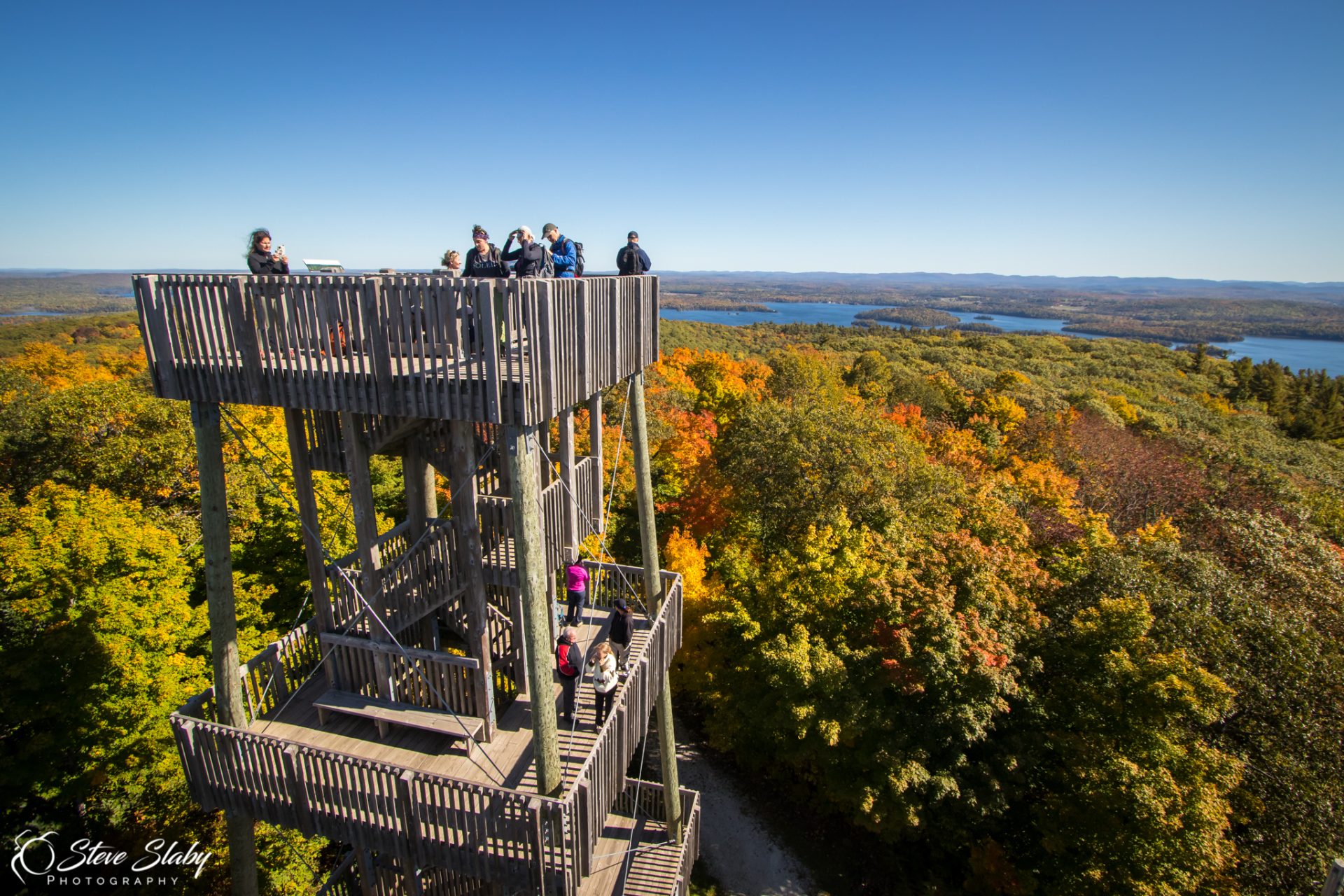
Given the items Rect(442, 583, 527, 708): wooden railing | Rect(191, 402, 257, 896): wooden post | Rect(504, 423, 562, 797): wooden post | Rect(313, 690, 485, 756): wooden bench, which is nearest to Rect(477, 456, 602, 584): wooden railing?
Rect(442, 583, 527, 708): wooden railing

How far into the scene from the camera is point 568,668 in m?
7.67

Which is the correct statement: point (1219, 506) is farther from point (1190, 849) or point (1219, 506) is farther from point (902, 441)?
point (1190, 849)

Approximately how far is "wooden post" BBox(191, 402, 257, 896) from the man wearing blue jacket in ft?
12.5

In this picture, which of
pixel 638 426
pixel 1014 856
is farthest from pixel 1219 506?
pixel 638 426

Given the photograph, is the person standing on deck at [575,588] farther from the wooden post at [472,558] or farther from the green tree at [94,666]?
the green tree at [94,666]

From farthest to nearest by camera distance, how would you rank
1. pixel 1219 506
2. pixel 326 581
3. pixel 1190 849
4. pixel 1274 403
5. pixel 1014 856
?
pixel 1274 403
pixel 1219 506
pixel 1014 856
pixel 1190 849
pixel 326 581

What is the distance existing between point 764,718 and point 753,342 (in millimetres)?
82242

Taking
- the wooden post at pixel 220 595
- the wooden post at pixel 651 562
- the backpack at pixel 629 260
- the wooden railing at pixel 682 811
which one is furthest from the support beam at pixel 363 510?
the wooden railing at pixel 682 811

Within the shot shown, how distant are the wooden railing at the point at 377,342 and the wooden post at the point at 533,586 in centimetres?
30

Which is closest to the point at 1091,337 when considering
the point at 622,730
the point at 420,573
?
the point at 622,730

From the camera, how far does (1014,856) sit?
13.1 meters

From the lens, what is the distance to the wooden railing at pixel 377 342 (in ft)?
16.1

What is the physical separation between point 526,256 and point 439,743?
18.8 feet

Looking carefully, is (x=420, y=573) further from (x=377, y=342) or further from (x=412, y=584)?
(x=377, y=342)
